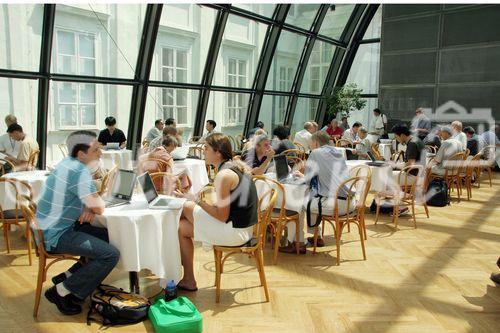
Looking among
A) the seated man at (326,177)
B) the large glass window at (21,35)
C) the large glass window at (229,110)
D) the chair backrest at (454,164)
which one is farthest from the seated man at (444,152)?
the large glass window at (21,35)

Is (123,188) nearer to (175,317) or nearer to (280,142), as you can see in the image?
(175,317)

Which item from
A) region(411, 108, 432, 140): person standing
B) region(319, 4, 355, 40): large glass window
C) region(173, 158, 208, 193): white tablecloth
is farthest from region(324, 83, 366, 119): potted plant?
region(173, 158, 208, 193): white tablecloth

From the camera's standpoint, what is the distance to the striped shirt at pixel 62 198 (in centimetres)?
275

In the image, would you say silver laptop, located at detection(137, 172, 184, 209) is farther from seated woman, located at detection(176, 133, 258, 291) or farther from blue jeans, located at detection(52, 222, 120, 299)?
blue jeans, located at detection(52, 222, 120, 299)

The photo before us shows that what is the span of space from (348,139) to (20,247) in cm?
692

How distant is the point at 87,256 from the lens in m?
2.82

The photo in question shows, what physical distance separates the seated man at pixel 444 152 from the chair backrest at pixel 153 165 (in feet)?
12.5

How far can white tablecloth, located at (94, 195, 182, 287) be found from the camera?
285 centimetres

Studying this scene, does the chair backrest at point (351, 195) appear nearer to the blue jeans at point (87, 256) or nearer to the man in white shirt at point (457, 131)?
the blue jeans at point (87, 256)

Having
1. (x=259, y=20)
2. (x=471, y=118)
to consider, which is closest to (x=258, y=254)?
(x=259, y=20)

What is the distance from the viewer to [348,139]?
927 cm

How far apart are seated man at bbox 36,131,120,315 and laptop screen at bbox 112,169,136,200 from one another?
12.0 inches

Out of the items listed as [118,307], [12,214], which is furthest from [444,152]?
[12,214]

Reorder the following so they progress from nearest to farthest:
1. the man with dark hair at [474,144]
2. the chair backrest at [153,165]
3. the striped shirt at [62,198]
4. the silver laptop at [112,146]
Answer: the striped shirt at [62,198], the chair backrest at [153,165], the silver laptop at [112,146], the man with dark hair at [474,144]
